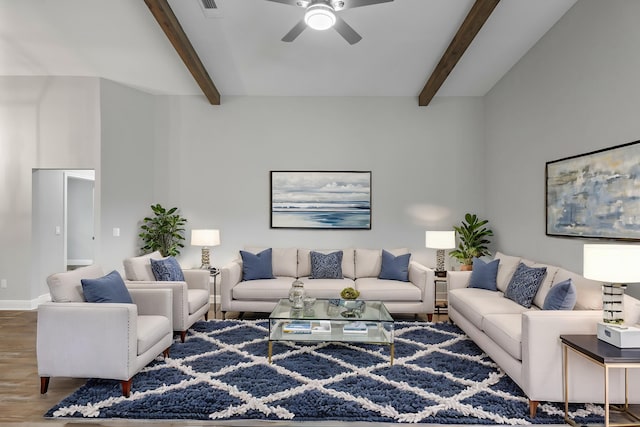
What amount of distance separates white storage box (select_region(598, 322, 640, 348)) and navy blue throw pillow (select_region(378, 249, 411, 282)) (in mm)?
2817

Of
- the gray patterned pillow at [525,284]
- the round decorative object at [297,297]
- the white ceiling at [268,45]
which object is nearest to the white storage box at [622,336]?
the gray patterned pillow at [525,284]

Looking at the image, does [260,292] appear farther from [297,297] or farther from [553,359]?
[553,359]

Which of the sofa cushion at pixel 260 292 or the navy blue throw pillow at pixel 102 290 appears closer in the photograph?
the navy blue throw pillow at pixel 102 290

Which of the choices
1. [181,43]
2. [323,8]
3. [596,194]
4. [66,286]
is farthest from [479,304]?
[181,43]

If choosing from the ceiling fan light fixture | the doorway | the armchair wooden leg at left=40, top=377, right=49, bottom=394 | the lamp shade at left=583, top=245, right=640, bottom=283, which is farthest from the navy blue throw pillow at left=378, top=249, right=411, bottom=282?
the doorway

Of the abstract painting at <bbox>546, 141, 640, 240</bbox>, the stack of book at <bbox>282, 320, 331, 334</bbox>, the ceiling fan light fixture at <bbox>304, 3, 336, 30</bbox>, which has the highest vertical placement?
the ceiling fan light fixture at <bbox>304, 3, 336, 30</bbox>

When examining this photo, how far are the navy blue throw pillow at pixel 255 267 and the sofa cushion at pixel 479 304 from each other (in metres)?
2.36

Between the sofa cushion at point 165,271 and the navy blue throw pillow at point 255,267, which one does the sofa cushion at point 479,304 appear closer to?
the navy blue throw pillow at point 255,267

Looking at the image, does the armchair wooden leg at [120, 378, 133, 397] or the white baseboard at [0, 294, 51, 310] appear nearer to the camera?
the armchair wooden leg at [120, 378, 133, 397]

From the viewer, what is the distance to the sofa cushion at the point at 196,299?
420 centimetres

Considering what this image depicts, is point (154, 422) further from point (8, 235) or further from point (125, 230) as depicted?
point (8, 235)

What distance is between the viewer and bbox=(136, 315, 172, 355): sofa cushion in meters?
3.04

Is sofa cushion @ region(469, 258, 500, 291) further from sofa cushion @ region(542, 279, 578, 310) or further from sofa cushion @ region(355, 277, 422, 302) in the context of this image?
sofa cushion @ region(542, 279, 578, 310)

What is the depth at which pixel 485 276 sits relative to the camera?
4551 millimetres
